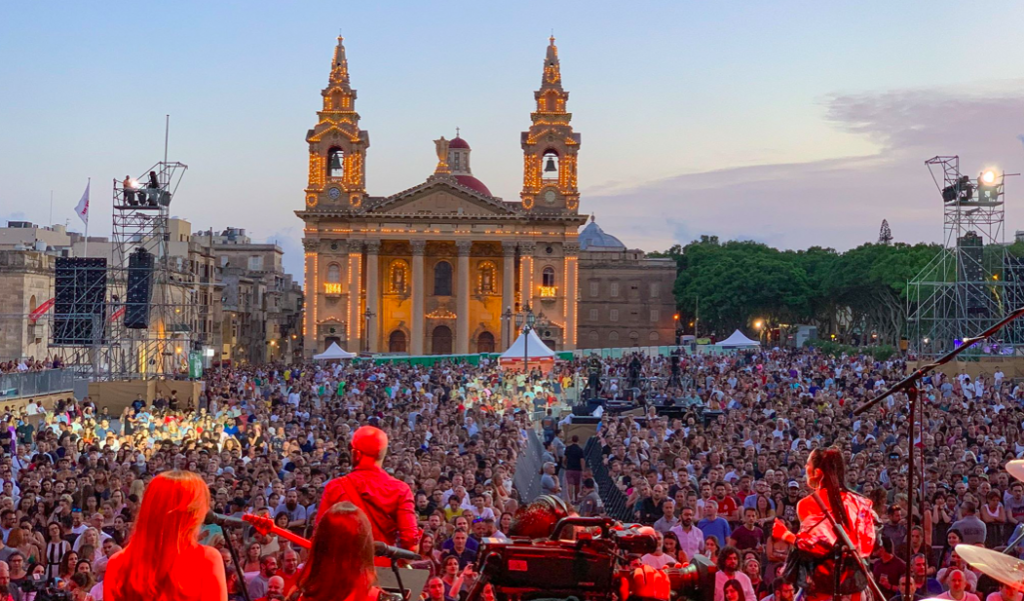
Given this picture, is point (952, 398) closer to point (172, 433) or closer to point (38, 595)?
point (172, 433)

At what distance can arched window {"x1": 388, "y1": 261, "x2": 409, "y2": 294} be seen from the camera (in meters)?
79.4

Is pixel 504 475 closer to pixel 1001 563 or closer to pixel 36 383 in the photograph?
pixel 1001 563

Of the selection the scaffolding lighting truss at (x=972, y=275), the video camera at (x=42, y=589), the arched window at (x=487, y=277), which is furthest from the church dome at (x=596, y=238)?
the video camera at (x=42, y=589)

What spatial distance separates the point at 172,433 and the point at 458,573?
1355cm

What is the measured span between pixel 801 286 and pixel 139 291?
210ft

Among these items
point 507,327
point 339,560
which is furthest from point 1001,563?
point 507,327

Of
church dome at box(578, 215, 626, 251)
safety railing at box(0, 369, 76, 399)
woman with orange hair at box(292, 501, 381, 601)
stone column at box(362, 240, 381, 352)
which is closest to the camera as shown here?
woman with orange hair at box(292, 501, 381, 601)

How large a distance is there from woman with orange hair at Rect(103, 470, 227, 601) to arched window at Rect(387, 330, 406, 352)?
75.2 metres

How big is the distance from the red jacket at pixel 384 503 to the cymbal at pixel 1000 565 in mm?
2674

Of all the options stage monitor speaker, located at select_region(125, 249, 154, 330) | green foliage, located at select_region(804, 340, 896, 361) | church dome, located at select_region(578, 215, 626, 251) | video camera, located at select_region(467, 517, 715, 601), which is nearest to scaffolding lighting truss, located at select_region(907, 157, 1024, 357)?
green foliage, located at select_region(804, 340, 896, 361)

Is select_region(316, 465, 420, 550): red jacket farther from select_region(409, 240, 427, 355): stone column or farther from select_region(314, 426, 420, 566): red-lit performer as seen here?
select_region(409, 240, 427, 355): stone column

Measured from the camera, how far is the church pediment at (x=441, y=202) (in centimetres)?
7662

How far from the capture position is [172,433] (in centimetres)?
2150

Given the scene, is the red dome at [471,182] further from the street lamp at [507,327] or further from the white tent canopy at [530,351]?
the white tent canopy at [530,351]
